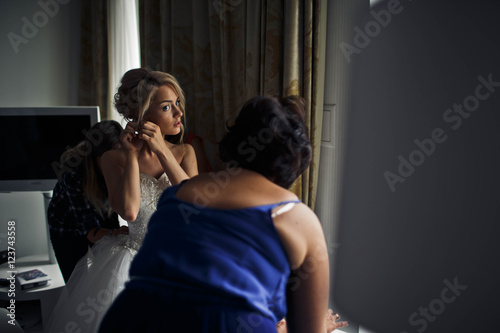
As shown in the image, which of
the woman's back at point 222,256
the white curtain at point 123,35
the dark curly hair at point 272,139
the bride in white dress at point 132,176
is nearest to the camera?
the woman's back at point 222,256

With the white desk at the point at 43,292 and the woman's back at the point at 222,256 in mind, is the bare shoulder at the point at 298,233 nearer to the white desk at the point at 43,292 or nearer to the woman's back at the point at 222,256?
the woman's back at the point at 222,256

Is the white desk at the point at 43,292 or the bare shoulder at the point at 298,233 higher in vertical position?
the bare shoulder at the point at 298,233

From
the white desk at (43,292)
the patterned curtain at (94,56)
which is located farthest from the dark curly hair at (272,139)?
the patterned curtain at (94,56)

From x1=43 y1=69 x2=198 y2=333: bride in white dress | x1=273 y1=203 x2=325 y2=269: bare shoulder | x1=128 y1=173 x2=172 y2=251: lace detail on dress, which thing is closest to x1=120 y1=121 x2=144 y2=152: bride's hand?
x1=43 y1=69 x2=198 y2=333: bride in white dress

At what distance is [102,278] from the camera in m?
1.79

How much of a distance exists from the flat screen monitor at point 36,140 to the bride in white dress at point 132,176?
3.38ft

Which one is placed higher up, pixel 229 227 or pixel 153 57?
pixel 153 57

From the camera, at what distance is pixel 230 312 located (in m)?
0.93

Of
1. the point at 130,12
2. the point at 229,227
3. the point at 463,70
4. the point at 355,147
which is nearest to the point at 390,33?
the point at 463,70

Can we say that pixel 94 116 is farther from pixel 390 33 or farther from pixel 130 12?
pixel 390 33

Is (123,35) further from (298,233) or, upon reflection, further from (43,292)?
(298,233)

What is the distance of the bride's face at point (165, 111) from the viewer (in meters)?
1.80

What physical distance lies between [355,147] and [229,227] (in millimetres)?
1258

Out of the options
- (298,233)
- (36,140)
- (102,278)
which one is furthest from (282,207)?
(36,140)
